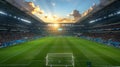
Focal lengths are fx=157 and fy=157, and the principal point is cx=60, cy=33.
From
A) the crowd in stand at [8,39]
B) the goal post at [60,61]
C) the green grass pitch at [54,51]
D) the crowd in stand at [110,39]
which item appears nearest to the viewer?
the goal post at [60,61]

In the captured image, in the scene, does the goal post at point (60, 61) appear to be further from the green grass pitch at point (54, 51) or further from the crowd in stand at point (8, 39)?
A: the crowd in stand at point (8, 39)

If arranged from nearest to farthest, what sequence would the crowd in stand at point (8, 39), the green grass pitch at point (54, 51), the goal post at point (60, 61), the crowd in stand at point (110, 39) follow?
the goal post at point (60, 61) → the green grass pitch at point (54, 51) → the crowd in stand at point (110, 39) → the crowd in stand at point (8, 39)

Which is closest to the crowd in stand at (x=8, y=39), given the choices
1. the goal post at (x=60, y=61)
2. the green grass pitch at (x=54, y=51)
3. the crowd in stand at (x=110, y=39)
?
the green grass pitch at (x=54, y=51)

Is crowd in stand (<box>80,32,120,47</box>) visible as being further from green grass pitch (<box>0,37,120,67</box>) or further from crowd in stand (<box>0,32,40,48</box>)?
crowd in stand (<box>0,32,40,48</box>)

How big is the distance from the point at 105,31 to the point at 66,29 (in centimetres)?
6769

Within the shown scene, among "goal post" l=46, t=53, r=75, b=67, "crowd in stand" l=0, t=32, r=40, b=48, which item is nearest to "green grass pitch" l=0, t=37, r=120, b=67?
"goal post" l=46, t=53, r=75, b=67

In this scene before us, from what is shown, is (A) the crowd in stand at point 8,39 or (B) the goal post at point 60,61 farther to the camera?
(A) the crowd in stand at point 8,39

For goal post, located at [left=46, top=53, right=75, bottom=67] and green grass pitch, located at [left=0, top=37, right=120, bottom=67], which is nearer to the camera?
goal post, located at [left=46, top=53, right=75, bottom=67]

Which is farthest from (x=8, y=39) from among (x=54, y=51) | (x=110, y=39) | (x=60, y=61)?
(x=60, y=61)

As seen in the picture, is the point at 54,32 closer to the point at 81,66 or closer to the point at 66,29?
the point at 66,29

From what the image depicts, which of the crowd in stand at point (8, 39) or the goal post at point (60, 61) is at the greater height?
the crowd in stand at point (8, 39)

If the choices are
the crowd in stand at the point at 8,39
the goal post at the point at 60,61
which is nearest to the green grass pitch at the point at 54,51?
the goal post at the point at 60,61

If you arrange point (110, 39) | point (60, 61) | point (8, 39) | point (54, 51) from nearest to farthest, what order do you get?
point (60, 61) → point (54, 51) → point (110, 39) → point (8, 39)

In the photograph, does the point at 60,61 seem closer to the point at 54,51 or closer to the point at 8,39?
the point at 54,51
